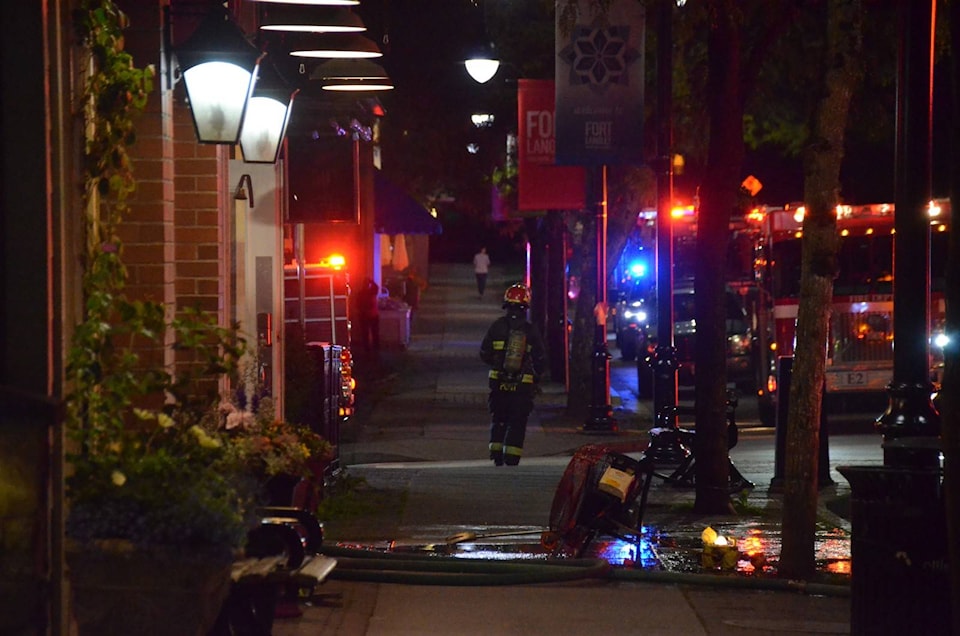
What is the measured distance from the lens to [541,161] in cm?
1975

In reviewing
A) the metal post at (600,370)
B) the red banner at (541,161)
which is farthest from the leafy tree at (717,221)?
the metal post at (600,370)

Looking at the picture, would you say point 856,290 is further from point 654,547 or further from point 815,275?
point 815,275

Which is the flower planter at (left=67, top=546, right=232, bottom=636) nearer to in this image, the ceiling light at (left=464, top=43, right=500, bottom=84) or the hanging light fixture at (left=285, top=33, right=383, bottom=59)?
the hanging light fixture at (left=285, top=33, right=383, bottom=59)

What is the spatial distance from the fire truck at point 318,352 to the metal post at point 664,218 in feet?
10.8

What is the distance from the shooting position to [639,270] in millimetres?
30984

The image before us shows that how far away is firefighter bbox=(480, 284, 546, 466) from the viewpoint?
51.4ft

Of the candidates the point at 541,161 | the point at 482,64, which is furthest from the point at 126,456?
the point at 541,161

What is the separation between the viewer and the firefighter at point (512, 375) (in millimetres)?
15680

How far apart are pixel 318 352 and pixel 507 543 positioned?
11.3ft

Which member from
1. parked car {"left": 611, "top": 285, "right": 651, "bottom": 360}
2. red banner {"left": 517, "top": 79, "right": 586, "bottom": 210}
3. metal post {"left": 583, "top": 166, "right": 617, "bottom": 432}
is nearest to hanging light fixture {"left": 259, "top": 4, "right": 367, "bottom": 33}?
red banner {"left": 517, "top": 79, "right": 586, "bottom": 210}

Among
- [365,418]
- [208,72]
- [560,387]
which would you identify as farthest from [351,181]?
[560,387]

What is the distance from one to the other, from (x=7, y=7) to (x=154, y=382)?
5.44ft

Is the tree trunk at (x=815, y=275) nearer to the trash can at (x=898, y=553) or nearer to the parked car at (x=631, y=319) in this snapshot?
the trash can at (x=898, y=553)

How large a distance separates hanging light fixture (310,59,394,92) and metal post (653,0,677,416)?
10.5 ft
